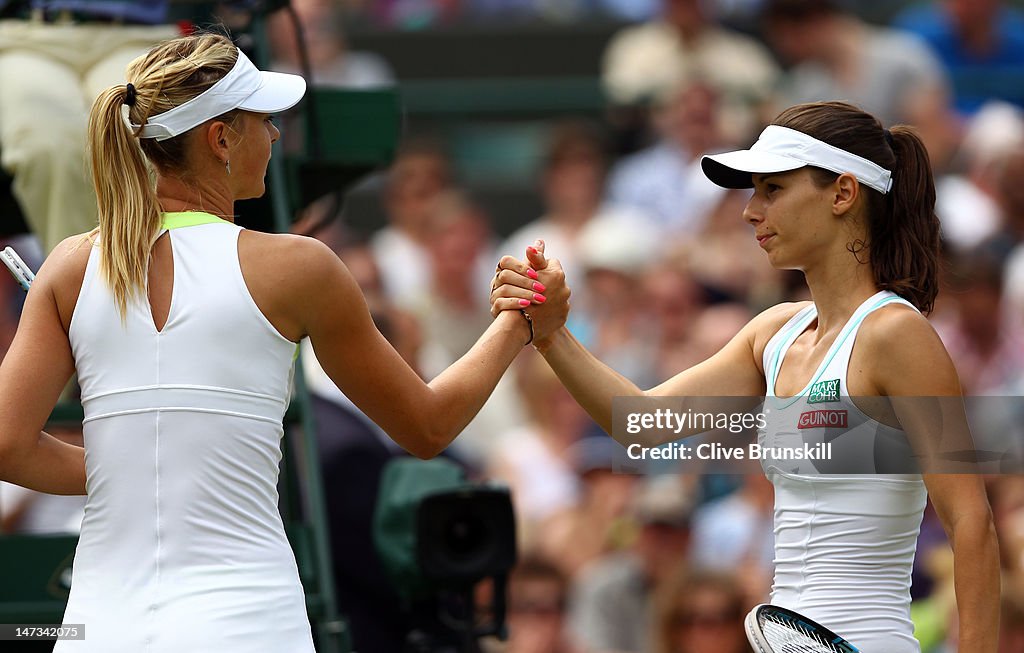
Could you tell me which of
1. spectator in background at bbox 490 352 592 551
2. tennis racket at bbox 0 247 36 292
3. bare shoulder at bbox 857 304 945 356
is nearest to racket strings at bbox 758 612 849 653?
bare shoulder at bbox 857 304 945 356

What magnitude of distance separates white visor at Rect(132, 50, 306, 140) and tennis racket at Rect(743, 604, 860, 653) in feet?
4.04

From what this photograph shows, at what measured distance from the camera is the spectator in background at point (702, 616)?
210 inches

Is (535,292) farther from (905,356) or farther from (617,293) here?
(617,293)

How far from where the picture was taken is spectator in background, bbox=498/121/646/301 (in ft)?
26.6

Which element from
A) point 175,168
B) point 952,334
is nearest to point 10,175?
point 175,168

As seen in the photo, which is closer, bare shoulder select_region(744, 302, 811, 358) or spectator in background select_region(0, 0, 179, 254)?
bare shoulder select_region(744, 302, 811, 358)

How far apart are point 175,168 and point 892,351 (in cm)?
131

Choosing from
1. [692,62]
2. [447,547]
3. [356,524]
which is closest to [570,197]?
[692,62]

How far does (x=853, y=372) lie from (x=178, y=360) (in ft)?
4.00

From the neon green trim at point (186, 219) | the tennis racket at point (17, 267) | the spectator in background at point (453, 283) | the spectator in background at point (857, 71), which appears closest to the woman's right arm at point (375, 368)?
the neon green trim at point (186, 219)

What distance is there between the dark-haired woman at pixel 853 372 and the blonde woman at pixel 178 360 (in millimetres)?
869

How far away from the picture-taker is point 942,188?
7809 mm

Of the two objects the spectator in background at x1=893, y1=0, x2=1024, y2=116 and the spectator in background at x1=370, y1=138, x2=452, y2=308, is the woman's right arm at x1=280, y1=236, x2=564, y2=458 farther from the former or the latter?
the spectator in background at x1=893, y1=0, x2=1024, y2=116

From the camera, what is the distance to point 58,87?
14.0ft
